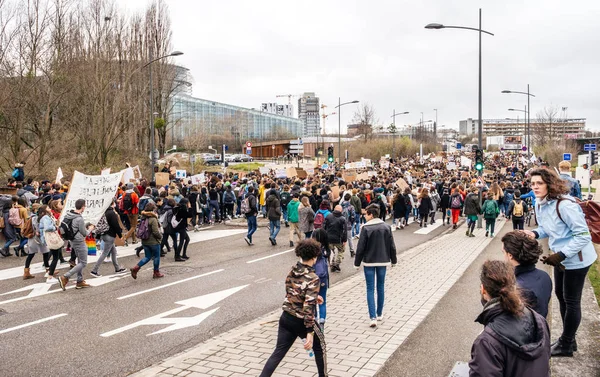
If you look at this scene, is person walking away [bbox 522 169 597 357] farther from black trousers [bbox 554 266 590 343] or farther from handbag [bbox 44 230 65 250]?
handbag [bbox 44 230 65 250]

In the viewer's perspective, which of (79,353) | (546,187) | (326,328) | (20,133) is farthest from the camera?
(20,133)

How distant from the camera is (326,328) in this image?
7.81 meters

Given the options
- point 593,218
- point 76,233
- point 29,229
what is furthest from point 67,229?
point 593,218

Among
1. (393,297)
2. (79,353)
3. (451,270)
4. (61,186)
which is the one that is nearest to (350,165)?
(61,186)

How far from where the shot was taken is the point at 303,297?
17.2ft

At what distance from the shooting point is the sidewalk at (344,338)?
20.5 ft

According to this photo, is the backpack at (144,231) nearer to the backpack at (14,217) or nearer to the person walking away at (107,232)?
the person walking away at (107,232)

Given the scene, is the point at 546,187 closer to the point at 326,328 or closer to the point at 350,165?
the point at 326,328

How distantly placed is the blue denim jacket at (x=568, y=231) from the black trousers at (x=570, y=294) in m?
0.12

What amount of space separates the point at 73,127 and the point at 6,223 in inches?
808

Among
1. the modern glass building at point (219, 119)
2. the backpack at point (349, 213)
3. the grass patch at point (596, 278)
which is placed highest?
the modern glass building at point (219, 119)

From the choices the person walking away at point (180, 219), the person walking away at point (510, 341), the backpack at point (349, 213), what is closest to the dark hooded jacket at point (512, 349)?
the person walking away at point (510, 341)

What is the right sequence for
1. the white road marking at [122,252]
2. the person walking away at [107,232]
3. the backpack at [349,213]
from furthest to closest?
the backpack at [349,213] < the white road marking at [122,252] < the person walking away at [107,232]

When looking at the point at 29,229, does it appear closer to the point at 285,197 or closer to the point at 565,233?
the point at 285,197
